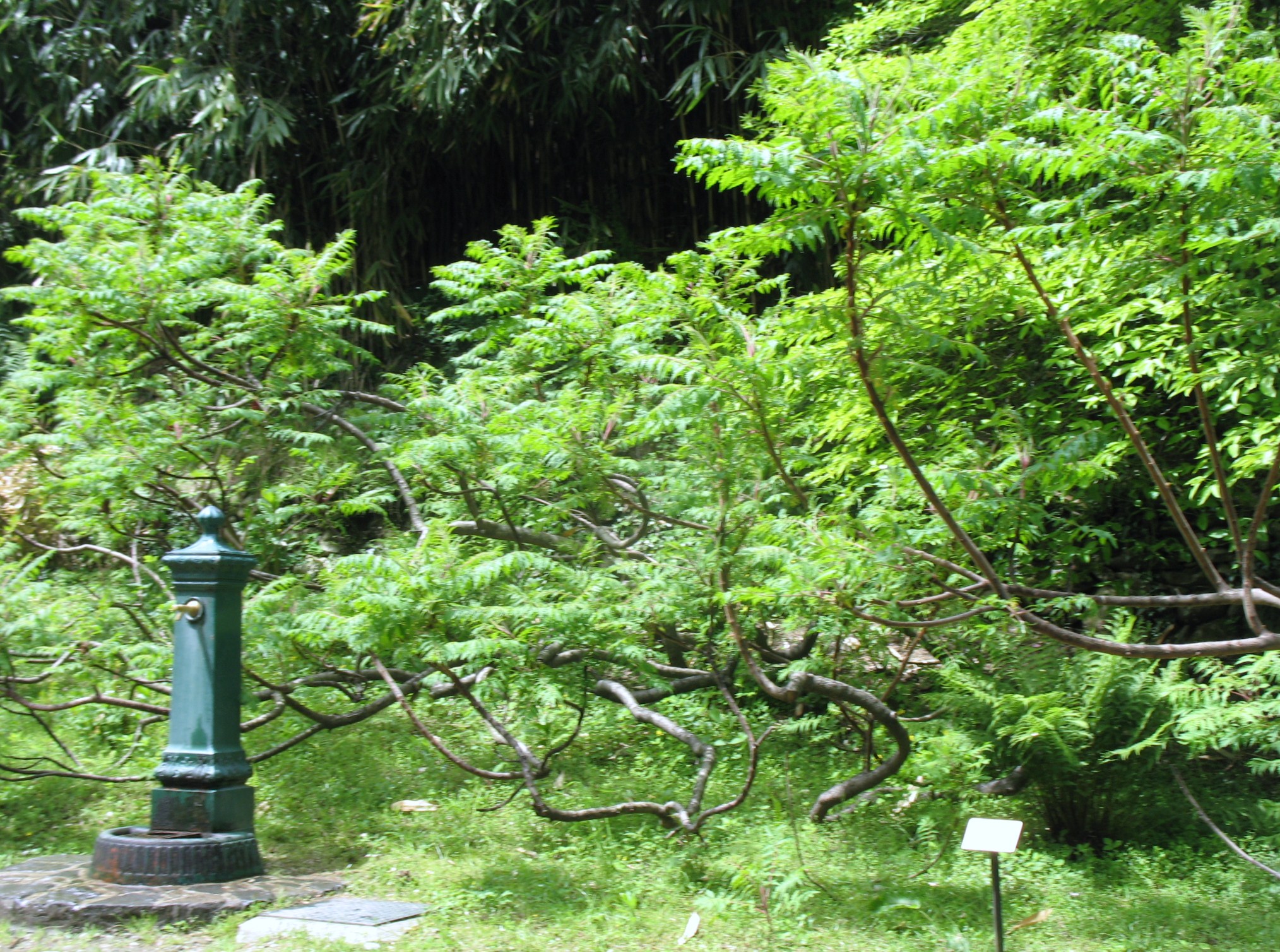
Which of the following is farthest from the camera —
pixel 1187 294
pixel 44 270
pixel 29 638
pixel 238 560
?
pixel 44 270

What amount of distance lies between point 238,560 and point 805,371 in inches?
111

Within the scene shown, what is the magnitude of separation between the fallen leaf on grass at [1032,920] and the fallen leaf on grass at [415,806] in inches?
123

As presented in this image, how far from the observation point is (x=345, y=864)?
17.3 feet

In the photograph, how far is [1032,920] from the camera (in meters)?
4.09

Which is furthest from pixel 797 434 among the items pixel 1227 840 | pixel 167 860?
pixel 167 860

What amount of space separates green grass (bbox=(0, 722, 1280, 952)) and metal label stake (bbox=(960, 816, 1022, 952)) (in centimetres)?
51

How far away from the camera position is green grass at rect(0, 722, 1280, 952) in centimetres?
412

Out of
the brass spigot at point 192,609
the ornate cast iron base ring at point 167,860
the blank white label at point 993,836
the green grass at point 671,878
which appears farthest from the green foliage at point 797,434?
the ornate cast iron base ring at point 167,860

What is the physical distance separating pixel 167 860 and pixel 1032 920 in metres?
3.62

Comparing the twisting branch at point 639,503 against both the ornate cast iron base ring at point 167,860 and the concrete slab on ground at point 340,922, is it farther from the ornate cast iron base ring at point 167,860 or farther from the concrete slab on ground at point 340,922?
the ornate cast iron base ring at point 167,860

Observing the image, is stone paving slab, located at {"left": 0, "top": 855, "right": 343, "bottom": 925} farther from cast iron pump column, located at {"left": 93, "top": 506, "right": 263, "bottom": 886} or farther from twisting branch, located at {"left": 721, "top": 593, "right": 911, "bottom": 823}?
twisting branch, located at {"left": 721, "top": 593, "right": 911, "bottom": 823}

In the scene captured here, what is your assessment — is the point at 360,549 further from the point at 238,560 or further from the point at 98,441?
the point at 238,560

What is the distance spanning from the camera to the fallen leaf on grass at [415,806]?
19.3 ft

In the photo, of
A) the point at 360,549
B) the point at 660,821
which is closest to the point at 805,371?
the point at 660,821
